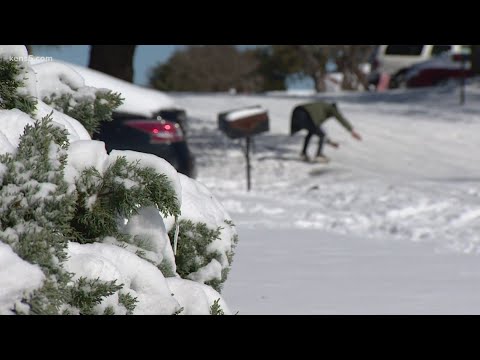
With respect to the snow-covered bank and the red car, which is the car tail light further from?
the red car

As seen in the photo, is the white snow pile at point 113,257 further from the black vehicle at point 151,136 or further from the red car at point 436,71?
the red car at point 436,71

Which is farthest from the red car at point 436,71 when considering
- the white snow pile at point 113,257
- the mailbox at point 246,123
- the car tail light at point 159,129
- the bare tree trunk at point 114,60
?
the white snow pile at point 113,257

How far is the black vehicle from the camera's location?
1006 centimetres

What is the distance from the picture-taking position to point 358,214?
11.1m

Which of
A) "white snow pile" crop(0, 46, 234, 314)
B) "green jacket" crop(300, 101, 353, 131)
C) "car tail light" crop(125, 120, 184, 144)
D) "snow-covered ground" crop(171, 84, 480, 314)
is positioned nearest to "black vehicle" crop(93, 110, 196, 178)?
"car tail light" crop(125, 120, 184, 144)

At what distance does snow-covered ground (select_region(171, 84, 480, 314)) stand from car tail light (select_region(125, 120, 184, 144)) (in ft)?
3.95

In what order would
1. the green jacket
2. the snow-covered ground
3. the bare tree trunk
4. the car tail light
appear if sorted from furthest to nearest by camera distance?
the bare tree trunk, the green jacket, the car tail light, the snow-covered ground

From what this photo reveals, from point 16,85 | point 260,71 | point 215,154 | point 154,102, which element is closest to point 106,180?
point 16,85

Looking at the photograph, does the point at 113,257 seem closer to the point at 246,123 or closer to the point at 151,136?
the point at 151,136

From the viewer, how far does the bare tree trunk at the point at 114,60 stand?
17828 millimetres

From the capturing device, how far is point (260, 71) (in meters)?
57.7

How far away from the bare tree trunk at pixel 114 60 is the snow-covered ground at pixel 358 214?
2.03 m

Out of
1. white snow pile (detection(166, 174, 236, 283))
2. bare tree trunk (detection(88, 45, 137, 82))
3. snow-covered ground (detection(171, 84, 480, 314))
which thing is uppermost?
white snow pile (detection(166, 174, 236, 283))
